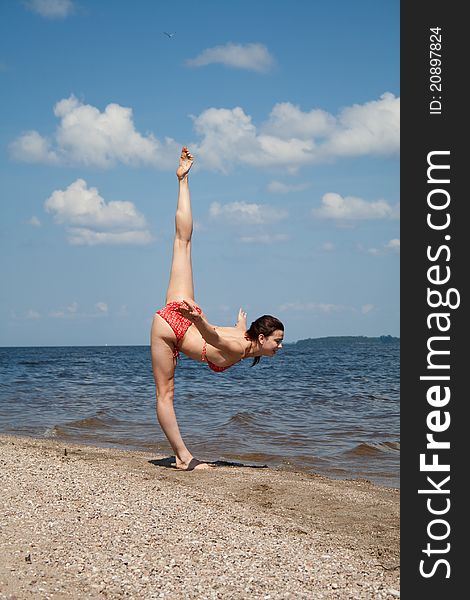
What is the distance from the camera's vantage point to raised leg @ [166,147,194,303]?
804cm

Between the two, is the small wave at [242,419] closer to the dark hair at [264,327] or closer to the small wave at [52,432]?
the small wave at [52,432]

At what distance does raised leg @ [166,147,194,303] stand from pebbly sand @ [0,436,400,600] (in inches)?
75.2

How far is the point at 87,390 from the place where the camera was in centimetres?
2108

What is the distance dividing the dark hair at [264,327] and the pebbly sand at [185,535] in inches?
57.5

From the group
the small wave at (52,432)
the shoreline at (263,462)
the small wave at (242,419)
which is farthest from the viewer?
the small wave at (242,419)

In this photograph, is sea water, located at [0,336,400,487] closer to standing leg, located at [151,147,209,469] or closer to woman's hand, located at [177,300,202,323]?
standing leg, located at [151,147,209,469]

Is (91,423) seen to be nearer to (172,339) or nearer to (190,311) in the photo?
(172,339)

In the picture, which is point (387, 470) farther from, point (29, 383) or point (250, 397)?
point (29, 383)

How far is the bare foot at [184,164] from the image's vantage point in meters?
8.33

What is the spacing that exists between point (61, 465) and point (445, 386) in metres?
3.91

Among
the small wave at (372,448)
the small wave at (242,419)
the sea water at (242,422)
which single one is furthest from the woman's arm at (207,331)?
the small wave at (242,419)

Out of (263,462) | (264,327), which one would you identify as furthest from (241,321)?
(263,462)

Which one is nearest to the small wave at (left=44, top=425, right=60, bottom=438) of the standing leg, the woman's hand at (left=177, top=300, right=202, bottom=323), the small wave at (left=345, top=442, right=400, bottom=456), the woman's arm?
the standing leg

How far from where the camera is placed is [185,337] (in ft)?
26.0
